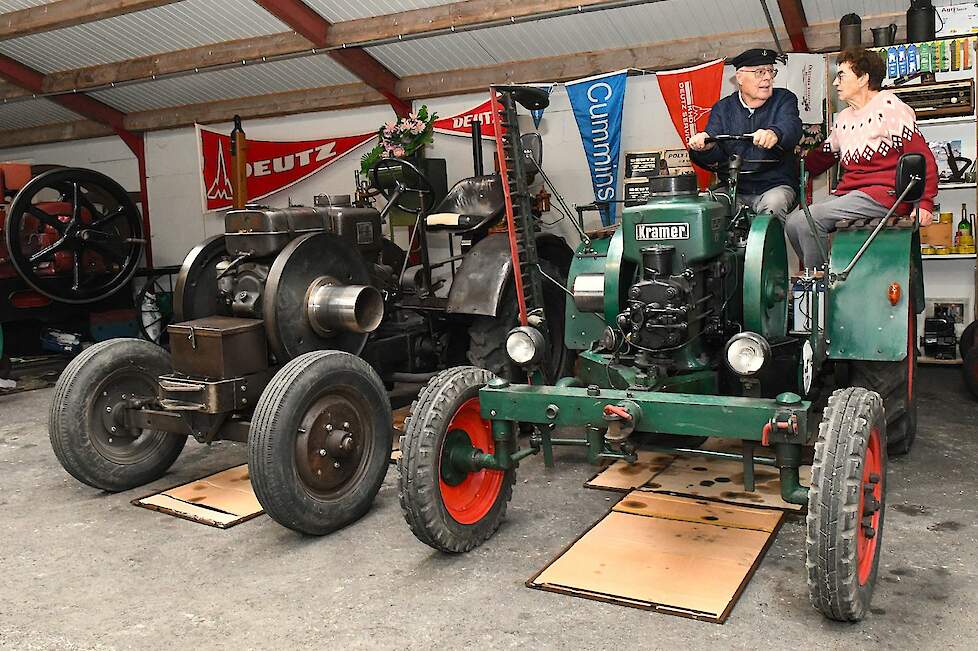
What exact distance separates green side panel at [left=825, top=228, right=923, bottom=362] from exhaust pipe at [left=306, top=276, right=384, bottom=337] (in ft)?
6.09

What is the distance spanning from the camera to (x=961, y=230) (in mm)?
5633

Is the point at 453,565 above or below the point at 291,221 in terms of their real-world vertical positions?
below

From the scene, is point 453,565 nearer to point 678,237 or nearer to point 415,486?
point 415,486

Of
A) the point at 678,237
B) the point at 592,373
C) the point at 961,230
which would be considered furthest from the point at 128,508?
the point at 961,230

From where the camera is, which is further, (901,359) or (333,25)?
(333,25)

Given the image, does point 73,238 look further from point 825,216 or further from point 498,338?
point 825,216

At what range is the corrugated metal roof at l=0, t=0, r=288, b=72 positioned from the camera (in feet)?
22.5

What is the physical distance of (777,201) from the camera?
379 centimetres

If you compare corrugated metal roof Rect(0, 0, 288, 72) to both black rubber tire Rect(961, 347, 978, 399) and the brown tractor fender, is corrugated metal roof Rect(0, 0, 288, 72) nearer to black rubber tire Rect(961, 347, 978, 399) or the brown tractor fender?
the brown tractor fender

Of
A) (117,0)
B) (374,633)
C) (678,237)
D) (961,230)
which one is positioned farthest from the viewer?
(117,0)

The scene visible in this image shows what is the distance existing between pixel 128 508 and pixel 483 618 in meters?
1.83

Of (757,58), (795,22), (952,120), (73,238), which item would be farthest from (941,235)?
(73,238)

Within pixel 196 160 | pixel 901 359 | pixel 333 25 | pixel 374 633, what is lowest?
pixel 374 633

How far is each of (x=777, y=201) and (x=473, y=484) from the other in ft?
5.96
